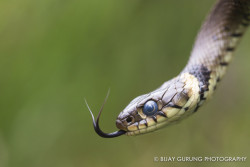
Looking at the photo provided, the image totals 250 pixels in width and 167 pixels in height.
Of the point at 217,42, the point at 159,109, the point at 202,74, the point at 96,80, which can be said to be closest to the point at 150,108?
the point at 159,109

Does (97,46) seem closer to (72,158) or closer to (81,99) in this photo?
(81,99)

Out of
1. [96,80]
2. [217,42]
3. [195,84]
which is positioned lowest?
[96,80]

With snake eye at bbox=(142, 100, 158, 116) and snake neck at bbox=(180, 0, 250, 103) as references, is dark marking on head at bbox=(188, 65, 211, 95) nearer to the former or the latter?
snake neck at bbox=(180, 0, 250, 103)

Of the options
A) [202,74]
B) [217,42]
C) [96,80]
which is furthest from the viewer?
[96,80]

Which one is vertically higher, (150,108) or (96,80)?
(150,108)

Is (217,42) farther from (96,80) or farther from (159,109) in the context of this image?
(96,80)

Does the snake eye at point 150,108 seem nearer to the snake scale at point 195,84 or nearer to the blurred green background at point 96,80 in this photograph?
the snake scale at point 195,84
